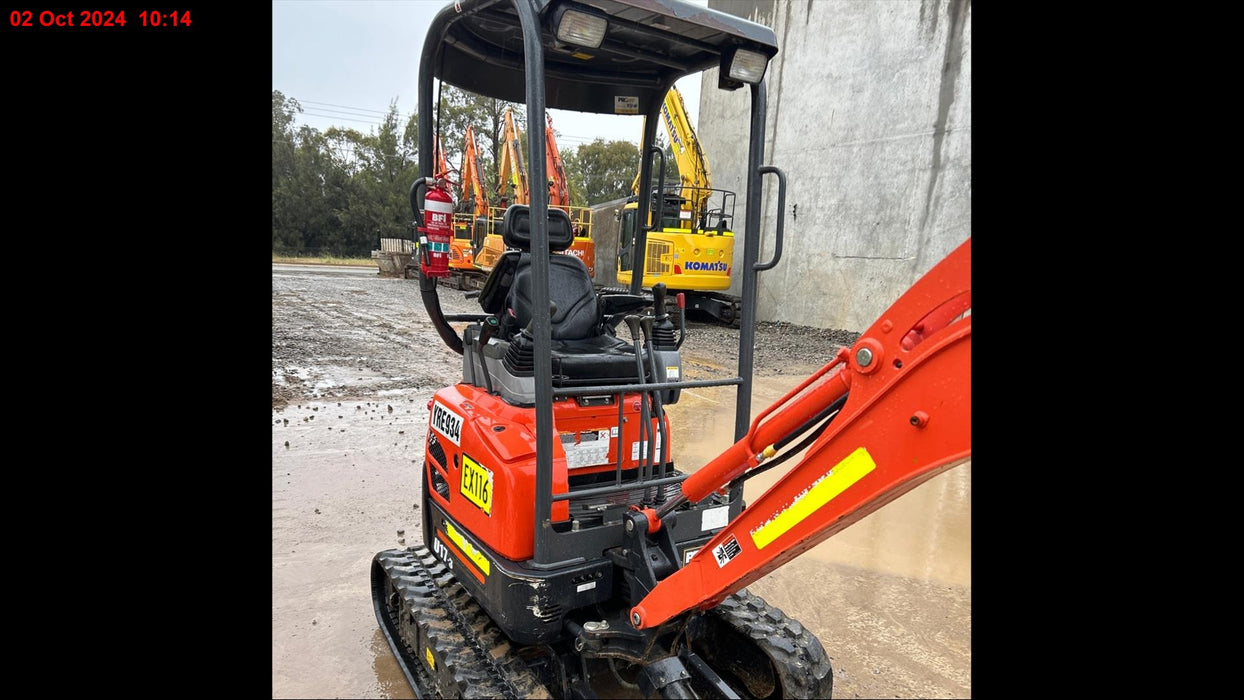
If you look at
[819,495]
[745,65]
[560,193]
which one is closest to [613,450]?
[819,495]

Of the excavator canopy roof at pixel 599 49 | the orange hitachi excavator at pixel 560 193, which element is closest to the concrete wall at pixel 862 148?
the orange hitachi excavator at pixel 560 193

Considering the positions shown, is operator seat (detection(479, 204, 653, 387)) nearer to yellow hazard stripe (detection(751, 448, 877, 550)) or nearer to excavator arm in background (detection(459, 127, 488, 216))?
yellow hazard stripe (detection(751, 448, 877, 550))

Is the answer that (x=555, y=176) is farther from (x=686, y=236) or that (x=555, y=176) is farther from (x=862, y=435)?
(x=862, y=435)

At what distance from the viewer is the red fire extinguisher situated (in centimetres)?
305

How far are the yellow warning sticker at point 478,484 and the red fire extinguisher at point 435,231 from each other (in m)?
0.87

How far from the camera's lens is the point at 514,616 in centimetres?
235

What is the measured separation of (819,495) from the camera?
6.04 feet

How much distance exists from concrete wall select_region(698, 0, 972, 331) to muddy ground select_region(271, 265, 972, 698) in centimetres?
554

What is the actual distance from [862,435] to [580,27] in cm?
146

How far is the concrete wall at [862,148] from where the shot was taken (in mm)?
11953

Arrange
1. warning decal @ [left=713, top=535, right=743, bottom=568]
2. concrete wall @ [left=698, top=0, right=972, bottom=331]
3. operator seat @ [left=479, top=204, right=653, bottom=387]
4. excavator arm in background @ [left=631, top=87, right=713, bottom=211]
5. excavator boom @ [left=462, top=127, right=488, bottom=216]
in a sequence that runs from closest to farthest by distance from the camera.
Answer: warning decal @ [left=713, top=535, right=743, bottom=568] → operator seat @ [left=479, top=204, right=653, bottom=387] → concrete wall @ [left=698, top=0, right=972, bottom=331] → excavator arm in background @ [left=631, top=87, right=713, bottom=211] → excavator boom @ [left=462, top=127, right=488, bottom=216]

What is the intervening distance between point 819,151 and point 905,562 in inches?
454

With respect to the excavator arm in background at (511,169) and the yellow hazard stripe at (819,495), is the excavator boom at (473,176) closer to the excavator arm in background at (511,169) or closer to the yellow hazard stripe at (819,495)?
the excavator arm in background at (511,169)

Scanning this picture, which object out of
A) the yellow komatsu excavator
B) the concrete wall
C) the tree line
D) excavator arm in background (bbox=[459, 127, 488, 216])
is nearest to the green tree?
the tree line
